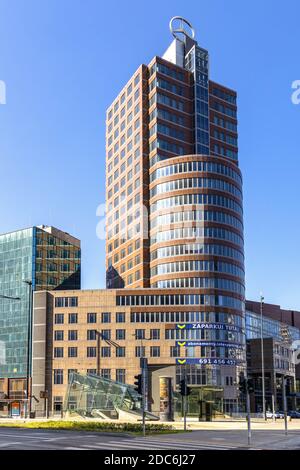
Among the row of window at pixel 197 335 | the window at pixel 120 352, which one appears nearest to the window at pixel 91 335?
the window at pixel 120 352

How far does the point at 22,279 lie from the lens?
12756 centimetres

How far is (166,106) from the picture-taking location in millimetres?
127438

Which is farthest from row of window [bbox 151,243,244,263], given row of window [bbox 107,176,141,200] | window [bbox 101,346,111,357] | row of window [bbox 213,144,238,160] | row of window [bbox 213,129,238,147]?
row of window [bbox 213,129,238,147]

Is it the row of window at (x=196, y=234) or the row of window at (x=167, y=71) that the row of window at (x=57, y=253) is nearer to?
the row of window at (x=196, y=234)

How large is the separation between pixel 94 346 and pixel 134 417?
39.5 meters

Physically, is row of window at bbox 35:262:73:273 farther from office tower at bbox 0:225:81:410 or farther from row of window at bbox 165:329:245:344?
row of window at bbox 165:329:245:344

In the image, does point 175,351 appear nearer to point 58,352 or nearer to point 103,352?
point 103,352

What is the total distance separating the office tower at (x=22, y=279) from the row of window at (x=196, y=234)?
90.4ft

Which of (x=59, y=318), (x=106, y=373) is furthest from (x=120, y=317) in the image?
(x=59, y=318)

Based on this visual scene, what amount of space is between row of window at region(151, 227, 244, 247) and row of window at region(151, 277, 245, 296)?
7.12 meters

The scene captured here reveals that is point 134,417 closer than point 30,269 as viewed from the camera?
Yes

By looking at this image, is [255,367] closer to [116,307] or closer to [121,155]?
[116,307]

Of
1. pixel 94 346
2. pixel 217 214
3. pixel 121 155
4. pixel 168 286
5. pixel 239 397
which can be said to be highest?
pixel 121 155

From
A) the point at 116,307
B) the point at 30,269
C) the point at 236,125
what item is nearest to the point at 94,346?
the point at 116,307
